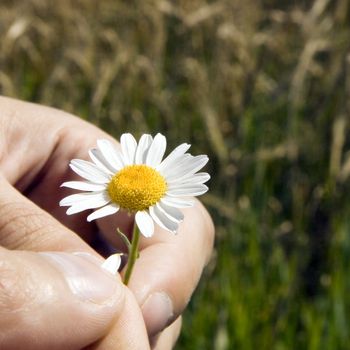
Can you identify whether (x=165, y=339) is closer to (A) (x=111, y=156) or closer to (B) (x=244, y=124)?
(A) (x=111, y=156)

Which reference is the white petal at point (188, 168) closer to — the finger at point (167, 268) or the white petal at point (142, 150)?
the white petal at point (142, 150)

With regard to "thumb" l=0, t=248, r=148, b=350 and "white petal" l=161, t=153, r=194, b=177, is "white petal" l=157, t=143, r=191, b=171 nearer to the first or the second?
"white petal" l=161, t=153, r=194, b=177

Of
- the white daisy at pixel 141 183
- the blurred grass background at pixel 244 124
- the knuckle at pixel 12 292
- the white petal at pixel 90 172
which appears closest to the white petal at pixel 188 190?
the white daisy at pixel 141 183

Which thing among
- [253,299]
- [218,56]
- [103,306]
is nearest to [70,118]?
[103,306]

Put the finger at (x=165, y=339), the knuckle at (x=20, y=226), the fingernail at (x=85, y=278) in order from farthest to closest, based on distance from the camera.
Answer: the finger at (x=165, y=339), the knuckle at (x=20, y=226), the fingernail at (x=85, y=278)

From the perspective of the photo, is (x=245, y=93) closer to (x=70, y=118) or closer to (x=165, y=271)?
(x=70, y=118)

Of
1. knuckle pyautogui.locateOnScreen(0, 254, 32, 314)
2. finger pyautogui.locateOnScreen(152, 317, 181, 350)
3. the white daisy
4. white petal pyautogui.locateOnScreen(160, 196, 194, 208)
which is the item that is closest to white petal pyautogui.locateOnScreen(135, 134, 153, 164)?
the white daisy
